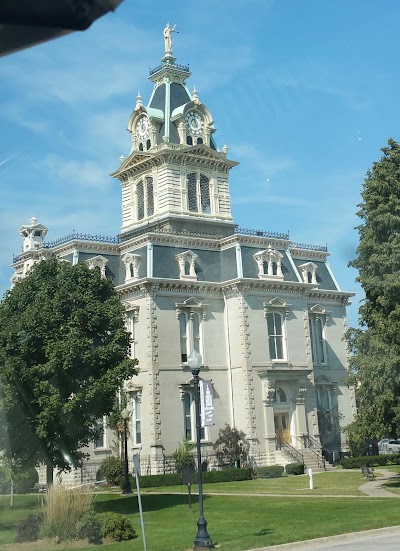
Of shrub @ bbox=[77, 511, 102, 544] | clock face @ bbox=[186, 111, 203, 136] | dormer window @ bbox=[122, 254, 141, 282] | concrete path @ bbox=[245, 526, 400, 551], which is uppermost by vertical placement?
clock face @ bbox=[186, 111, 203, 136]

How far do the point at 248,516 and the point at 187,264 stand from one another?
26.9 m

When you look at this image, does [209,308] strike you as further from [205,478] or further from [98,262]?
[205,478]

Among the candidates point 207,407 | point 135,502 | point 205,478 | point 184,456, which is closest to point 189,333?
point 184,456

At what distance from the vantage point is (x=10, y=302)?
32281 millimetres

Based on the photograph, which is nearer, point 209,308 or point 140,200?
point 209,308

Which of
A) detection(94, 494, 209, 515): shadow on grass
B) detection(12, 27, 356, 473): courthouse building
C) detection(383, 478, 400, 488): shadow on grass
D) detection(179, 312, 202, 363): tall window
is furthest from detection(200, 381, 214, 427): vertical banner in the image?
detection(179, 312, 202, 363): tall window

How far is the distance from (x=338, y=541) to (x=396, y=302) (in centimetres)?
1596

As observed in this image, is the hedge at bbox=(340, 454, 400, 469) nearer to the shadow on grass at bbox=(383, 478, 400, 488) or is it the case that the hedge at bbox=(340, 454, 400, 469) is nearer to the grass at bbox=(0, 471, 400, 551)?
the grass at bbox=(0, 471, 400, 551)

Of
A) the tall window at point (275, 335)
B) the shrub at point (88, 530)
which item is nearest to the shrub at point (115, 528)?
the shrub at point (88, 530)

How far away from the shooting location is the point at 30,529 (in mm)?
21859

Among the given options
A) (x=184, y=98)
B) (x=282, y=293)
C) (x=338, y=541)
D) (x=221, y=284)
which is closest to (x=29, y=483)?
(x=221, y=284)

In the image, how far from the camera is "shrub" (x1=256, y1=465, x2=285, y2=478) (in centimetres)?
4347

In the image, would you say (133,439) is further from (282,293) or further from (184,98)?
(184,98)

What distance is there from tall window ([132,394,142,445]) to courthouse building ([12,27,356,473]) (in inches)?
2.9
